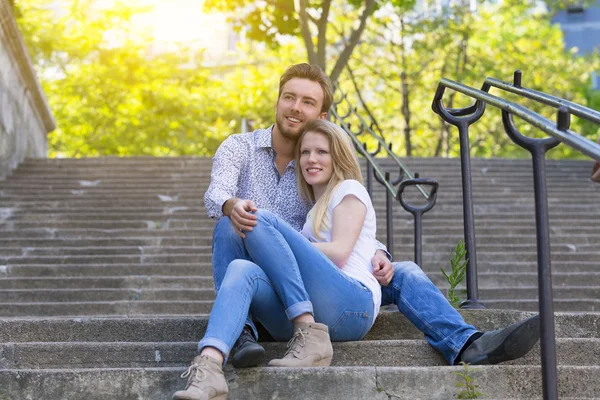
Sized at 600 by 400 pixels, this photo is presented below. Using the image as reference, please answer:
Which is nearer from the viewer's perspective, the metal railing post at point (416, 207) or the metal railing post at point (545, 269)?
the metal railing post at point (545, 269)

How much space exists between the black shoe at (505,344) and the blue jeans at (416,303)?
11 cm

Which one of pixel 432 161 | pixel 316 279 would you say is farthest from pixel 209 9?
pixel 316 279

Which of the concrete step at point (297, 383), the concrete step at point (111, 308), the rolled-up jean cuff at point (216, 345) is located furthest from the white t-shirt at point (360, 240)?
the concrete step at point (111, 308)

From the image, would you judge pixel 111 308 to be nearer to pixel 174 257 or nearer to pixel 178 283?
pixel 178 283

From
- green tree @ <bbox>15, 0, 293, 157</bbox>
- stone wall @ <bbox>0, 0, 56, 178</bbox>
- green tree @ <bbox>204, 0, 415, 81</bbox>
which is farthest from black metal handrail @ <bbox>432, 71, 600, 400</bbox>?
→ green tree @ <bbox>15, 0, 293, 157</bbox>

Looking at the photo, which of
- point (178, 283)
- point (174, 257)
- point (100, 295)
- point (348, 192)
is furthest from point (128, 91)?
point (348, 192)

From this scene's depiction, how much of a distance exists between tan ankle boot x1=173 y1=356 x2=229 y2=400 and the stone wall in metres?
8.68

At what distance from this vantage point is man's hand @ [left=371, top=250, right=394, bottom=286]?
3602 mm

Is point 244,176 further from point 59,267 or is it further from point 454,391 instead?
point 59,267

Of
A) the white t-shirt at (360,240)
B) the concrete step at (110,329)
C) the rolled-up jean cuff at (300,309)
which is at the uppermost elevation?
the white t-shirt at (360,240)

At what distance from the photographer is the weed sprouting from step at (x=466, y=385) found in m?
3.01

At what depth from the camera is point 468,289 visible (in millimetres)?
→ 4125

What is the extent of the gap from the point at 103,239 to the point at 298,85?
172 inches

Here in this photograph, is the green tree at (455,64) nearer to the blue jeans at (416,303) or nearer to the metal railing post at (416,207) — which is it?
the metal railing post at (416,207)
